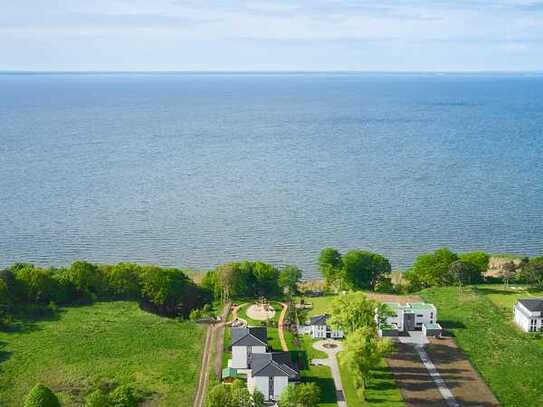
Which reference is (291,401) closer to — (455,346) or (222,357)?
(222,357)

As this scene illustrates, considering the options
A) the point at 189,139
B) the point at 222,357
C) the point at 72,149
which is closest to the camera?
the point at 222,357

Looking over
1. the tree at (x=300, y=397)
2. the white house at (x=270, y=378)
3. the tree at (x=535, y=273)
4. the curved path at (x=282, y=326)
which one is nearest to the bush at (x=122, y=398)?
the white house at (x=270, y=378)

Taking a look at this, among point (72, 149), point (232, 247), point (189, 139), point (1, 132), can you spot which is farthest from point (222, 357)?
point (1, 132)

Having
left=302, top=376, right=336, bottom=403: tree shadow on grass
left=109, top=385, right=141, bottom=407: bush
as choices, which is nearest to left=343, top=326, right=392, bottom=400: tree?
left=302, top=376, right=336, bottom=403: tree shadow on grass

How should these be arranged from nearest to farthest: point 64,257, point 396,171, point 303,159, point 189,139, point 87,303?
point 87,303
point 64,257
point 396,171
point 303,159
point 189,139

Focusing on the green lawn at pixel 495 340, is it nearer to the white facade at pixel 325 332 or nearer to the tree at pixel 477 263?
the tree at pixel 477 263

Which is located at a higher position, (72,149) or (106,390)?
(72,149)

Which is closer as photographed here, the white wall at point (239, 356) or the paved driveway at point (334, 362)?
the paved driveway at point (334, 362)
